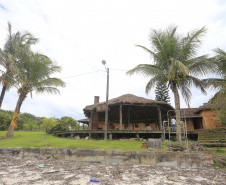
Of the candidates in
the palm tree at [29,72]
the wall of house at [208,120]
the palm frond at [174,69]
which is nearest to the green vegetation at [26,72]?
the palm tree at [29,72]

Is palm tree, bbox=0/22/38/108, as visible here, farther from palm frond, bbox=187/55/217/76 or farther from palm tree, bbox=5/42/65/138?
palm frond, bbox=187/55/217/76

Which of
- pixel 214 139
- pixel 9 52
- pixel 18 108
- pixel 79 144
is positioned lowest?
pixel 79 144

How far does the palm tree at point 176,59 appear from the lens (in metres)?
→ 8.65

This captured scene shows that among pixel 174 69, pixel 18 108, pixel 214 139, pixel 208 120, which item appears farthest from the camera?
pixel 208 120

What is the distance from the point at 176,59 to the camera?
28.5ft

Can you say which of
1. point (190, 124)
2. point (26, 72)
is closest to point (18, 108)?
point (26, 72)

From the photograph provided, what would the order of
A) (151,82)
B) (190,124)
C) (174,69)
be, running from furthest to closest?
(190,124) → (151,82) → (174,69)

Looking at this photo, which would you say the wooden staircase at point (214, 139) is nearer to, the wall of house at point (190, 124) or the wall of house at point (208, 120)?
the wall of house at point (208, 120)

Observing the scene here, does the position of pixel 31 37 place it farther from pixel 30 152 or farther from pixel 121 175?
pixel 121 175

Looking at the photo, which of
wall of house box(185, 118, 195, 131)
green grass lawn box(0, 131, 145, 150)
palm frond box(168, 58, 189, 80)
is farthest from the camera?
wall of house box(185, 118, 195, 131)

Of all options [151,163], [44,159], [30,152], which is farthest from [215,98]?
[30,152]

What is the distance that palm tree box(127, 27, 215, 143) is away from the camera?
8.65 meters

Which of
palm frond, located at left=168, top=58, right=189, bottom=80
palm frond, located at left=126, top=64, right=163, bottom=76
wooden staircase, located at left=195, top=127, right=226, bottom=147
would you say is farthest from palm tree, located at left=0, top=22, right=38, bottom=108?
wooden staircase, located at left=195, top=127, right=226, bottom=147

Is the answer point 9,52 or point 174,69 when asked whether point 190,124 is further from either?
point 9,52
